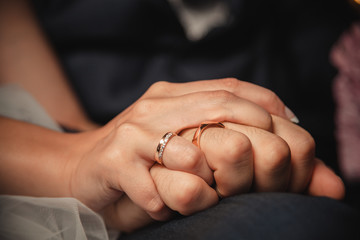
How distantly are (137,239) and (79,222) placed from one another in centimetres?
11

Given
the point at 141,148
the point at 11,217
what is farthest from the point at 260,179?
the point at 11,217

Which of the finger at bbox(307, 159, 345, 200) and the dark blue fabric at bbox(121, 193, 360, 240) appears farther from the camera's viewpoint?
the finger at bbox(307, 159, 345, 200)

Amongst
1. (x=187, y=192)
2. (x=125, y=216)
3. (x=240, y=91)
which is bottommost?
(x=125, y=216)

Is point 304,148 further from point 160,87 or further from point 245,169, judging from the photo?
point 160,87

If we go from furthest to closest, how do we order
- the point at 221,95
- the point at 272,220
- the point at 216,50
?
the point at 216,50
the point at 221,95
the point at 272,220

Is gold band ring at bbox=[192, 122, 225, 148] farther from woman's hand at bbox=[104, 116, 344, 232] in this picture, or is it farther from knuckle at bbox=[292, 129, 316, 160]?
knuckle at bbox=[292, 129, 316, 160]

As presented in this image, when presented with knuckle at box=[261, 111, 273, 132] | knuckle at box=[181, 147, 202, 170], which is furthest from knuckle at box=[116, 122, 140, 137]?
knuckle at box=[261, 111, 273, 132]

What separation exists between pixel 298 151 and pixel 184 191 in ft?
0.71

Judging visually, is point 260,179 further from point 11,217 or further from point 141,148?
point 11,217

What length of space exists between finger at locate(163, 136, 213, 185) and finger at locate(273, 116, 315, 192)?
0.52 feet

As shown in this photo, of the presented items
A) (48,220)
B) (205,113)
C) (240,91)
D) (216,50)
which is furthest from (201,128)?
(216,50)

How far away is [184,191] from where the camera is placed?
1.46 ft

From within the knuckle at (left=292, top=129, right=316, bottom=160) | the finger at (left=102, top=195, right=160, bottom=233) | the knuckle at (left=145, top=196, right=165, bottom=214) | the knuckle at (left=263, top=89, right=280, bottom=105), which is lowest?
the finger at (left=102, top=195, right=160, bottom=233)

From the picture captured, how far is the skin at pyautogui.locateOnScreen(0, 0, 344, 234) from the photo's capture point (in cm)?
46
